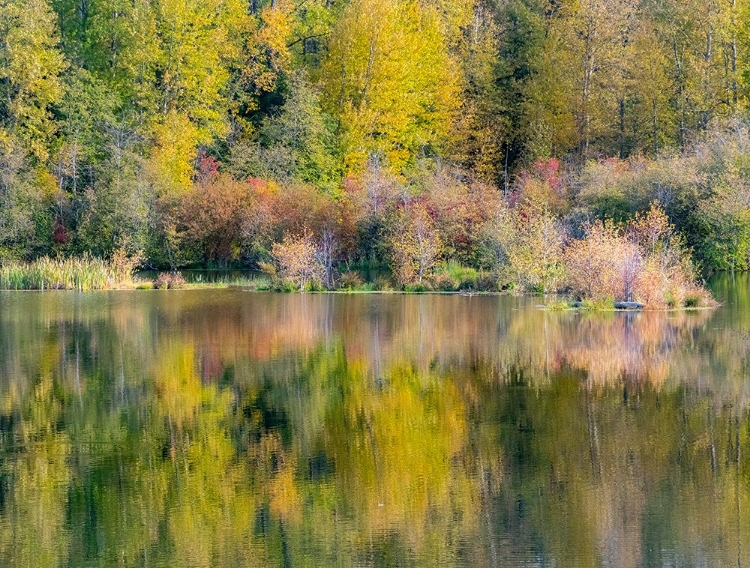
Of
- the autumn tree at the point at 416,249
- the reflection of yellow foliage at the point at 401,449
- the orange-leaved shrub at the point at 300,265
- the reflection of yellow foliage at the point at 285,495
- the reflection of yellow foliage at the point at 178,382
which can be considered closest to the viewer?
the reflection of yellow foliage at the point at 285,495

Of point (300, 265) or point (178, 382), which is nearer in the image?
point (178, 382)

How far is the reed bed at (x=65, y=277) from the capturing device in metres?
44.0

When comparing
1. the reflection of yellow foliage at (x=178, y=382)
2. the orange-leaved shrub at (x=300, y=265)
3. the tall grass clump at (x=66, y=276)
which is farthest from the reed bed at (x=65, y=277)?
the reflection of yellow foliage at (x=178, y=382)

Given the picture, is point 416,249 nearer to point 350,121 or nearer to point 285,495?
point 350,121

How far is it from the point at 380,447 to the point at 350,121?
157ft

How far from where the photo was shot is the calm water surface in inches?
406

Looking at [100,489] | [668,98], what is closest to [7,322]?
[100,489]

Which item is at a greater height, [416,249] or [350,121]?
[350,121]

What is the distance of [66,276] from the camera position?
44.1m

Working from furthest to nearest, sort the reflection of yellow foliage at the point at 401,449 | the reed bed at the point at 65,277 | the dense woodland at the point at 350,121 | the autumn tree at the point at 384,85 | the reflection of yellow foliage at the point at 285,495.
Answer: the autumn tree at the point at 384,85, the dense woodland at the point at 350,121, the reed bed at the point at 65,277, the reflection of yellow foliage at the point at 401,449, the reflection of yellow foliage at the point at 285,495

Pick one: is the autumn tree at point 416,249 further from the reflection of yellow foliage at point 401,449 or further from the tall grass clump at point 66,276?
the reflection of yellow foliage at point 401,449

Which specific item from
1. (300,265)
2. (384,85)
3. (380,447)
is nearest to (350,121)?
(384,85)

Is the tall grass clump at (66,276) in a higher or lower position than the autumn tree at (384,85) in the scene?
lower

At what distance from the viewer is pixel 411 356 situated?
22.1 meters
